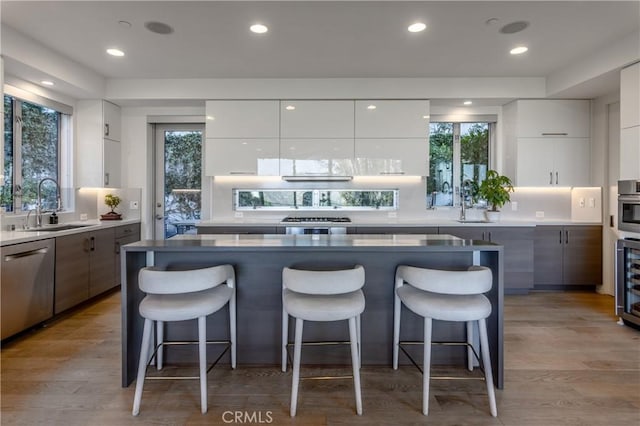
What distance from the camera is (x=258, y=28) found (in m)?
3.12

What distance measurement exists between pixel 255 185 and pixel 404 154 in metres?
2.02

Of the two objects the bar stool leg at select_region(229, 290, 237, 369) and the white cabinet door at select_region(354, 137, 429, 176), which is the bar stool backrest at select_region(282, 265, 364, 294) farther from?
the white cabinet door at select_region(354, 137, 429, 176)

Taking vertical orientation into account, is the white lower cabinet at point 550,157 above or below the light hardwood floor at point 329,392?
above

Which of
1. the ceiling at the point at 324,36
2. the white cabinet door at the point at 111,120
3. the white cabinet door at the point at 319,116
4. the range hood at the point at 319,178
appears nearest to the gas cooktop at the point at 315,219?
the range hood at the point at 319,178

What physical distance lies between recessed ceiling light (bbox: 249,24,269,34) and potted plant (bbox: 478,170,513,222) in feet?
10.4

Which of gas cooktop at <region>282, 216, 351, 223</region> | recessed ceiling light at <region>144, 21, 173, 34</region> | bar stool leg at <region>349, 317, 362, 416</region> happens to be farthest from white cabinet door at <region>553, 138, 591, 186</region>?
recessed ceiling light at <region>144, 21, 173, 34</region>

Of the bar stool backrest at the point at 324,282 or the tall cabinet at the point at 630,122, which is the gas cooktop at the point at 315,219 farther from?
the tall cabinet at the point at 630,122

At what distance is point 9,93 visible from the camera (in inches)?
143

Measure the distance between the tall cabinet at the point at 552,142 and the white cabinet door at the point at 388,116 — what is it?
4.05 feet

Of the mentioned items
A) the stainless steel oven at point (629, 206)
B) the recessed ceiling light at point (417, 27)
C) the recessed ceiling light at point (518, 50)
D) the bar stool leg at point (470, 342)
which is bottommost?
the bar stool leg at point (470, 342)

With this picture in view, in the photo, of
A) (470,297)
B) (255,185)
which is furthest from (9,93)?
(470,297)

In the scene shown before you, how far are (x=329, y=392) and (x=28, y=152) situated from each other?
4092 millimetres

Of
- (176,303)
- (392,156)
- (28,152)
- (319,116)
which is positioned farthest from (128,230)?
(392,156)

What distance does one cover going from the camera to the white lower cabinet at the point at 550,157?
4.55 m
